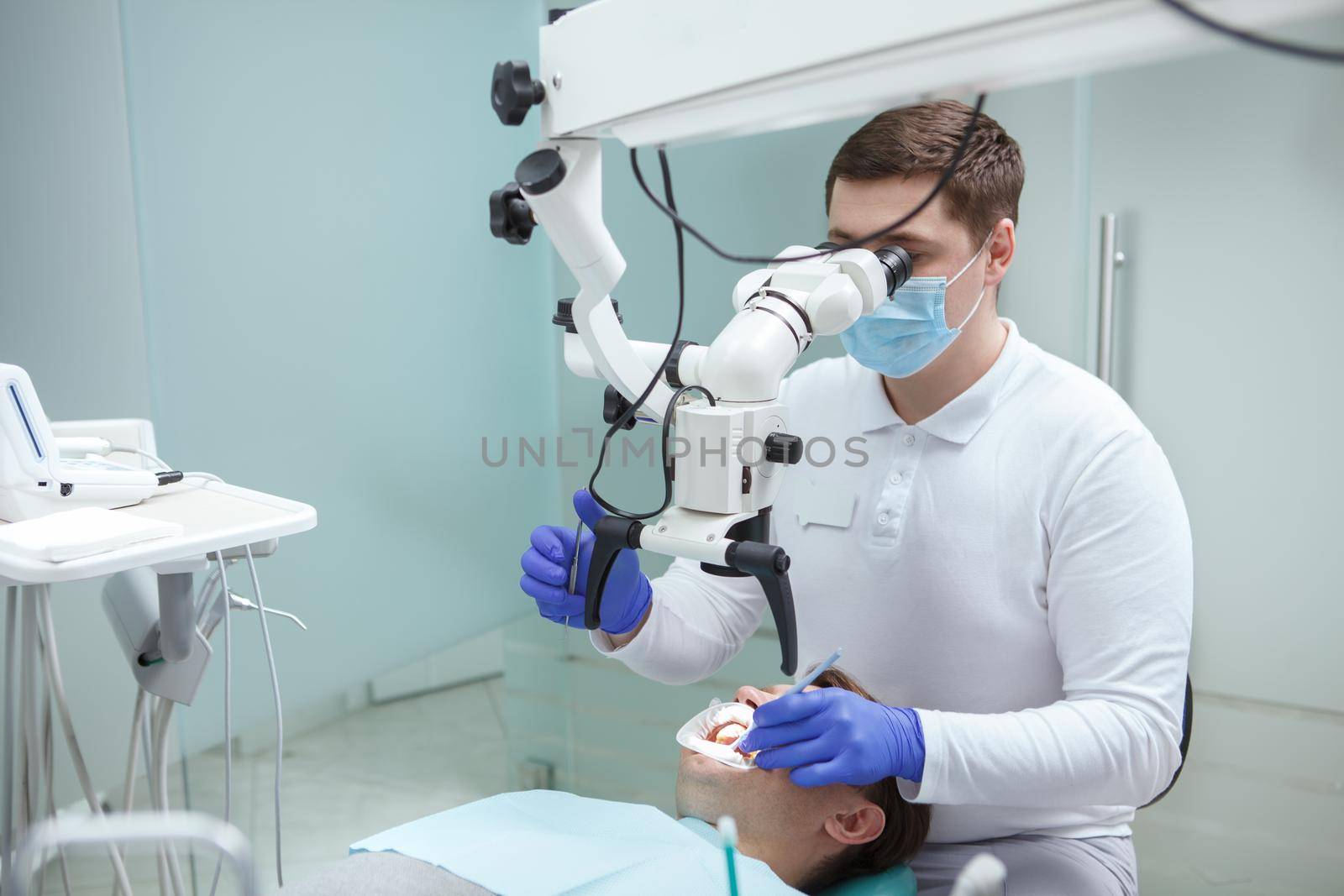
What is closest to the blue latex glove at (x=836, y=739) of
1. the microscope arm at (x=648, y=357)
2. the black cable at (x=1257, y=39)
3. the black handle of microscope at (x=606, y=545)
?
the black handle of microscope at (x=606, y=545)

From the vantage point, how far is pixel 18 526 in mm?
1156

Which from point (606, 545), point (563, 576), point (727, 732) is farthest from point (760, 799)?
point (606, 545)

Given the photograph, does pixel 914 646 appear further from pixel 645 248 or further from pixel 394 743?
pixel 394 743

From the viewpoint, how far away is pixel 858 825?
1.28 m

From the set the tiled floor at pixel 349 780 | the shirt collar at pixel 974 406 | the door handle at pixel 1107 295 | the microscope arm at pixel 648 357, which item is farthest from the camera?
the tiled floor at pixel 349 780

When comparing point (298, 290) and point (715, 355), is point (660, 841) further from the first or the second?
point (298, 290)

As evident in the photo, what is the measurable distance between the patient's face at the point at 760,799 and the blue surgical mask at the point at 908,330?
431mm

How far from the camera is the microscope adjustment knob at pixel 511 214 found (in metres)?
0.93

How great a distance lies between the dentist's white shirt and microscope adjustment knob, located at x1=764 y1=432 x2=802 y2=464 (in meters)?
0.41

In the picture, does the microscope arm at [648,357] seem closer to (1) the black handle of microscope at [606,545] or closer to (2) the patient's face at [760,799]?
(1) the black handle of microscope at [606,545]

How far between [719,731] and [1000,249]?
2.39 feet

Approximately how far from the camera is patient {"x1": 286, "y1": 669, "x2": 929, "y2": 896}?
1.05 m

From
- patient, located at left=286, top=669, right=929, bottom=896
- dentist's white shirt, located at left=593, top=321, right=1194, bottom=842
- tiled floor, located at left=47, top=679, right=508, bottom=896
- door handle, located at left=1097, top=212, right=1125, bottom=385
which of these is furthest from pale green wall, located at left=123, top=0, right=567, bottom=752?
door handle, located at left=1097, top=212, right=1125, bottom=385

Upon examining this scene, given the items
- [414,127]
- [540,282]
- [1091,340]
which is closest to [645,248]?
[540,282]
